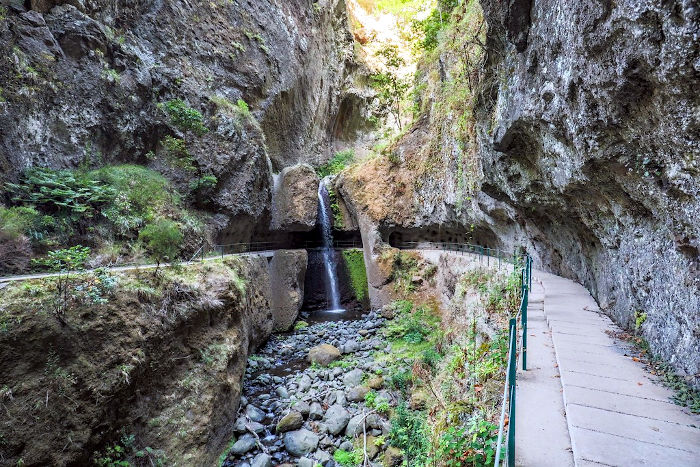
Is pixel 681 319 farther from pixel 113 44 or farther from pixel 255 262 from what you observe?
pixel 113 44

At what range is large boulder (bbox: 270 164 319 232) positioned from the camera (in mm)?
18625

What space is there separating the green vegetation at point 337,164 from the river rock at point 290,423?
19638mm

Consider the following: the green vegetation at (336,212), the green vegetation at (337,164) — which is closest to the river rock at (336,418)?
the green vegetation at (336,212)

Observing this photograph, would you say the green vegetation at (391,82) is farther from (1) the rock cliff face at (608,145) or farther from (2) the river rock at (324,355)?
(2) the river rock at (324,355)

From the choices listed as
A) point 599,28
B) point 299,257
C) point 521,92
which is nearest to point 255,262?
point 299,257

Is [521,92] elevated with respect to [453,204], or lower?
elevated

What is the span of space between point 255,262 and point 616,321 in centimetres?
1167

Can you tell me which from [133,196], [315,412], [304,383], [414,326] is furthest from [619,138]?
[133,196]

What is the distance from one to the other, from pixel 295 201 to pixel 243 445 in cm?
1301

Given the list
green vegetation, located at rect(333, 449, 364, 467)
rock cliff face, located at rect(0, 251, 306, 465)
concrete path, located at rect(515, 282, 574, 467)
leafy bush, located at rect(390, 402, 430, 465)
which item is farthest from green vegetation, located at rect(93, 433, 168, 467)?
concrete path, located at rect(515, 282, 574, 467)

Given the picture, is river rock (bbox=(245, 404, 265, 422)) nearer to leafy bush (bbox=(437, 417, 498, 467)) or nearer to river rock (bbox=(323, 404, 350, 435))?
river rock (bbox=(323, 404, 350, 435))

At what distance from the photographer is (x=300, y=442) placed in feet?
25.0

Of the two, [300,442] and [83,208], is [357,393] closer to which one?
[300,442]

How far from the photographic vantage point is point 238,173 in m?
15.1
